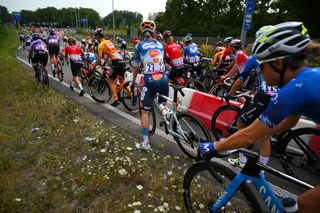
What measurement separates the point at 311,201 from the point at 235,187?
64cm

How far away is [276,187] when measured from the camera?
3664mm

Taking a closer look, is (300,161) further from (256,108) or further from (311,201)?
(311,201)

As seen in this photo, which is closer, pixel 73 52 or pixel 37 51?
pixel 73 52

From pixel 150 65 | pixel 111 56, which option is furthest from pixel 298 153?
pixel 111 56

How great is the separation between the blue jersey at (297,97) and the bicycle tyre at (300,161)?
7.24 feet

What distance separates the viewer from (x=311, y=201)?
188cm

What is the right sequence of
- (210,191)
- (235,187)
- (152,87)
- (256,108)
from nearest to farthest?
(235,187) < (210,191) < (256,108) < (152,87)

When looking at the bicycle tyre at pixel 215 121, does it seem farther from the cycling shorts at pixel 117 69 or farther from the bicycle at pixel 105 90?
the cycling shorts at pixel 117 69

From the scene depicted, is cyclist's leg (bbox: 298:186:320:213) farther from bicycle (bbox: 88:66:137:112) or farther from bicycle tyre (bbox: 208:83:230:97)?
bicycle tyre (bbox: 208:83:230:97)

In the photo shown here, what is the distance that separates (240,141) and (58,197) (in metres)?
2.77

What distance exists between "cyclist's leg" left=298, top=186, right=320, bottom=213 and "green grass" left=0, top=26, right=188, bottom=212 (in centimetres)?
167

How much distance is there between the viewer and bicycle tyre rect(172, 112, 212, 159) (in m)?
4.28

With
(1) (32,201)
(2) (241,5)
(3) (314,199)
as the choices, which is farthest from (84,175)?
(2) (241,5)

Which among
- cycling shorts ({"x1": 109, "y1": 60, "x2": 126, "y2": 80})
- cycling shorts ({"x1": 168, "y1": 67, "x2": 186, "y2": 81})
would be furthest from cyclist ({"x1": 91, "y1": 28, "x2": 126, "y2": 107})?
cycling shorts ({"x1": 168, "y1": 67, "x2": 186, "y2": 81})
